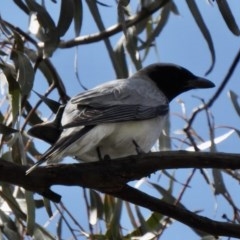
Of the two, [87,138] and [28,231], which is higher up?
[87,138]

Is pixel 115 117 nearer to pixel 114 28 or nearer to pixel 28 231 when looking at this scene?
pixel 28 231

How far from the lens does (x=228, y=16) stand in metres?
3.28

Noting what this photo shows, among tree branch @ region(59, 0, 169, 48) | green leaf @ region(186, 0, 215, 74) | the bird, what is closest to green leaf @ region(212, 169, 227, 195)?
the bird

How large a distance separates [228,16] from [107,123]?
0.65m

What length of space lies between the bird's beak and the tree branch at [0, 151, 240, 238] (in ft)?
4.91

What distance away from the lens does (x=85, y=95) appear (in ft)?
11.8

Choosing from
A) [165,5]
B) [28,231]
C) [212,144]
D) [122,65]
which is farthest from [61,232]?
[165,5]

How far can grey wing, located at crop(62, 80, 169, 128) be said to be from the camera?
3.28 m

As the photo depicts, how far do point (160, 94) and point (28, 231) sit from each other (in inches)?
49.4

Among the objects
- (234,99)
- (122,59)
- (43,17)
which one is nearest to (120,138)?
(43,17)

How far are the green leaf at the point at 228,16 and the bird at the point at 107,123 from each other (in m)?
0.59

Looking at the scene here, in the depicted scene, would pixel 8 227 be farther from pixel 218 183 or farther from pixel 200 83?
pixel 200 83

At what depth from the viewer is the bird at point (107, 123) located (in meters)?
3.13

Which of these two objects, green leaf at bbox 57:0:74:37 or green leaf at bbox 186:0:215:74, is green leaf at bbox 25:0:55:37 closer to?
green leaf at bbox 57:0:74:37
